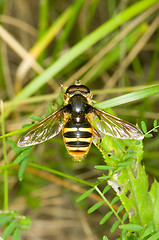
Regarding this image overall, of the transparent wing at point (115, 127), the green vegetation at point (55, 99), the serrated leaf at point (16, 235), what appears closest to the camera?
the serrated leaf at point (16, 235)

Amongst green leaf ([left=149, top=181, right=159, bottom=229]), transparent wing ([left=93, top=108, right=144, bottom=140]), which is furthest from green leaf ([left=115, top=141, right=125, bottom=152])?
green leaf ([left=149, top=181, right=159, bottom=229])

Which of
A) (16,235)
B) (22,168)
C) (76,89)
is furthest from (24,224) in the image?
(76,89)

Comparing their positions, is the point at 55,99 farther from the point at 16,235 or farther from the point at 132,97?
the point at 16,235

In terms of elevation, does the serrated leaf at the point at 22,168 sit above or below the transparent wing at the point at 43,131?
below

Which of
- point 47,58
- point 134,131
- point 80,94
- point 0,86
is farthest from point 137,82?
point 134,131

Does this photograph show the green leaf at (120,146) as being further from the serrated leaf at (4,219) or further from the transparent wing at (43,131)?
the serrated leaf at (4,219)

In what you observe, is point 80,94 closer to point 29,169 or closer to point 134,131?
point 134,131

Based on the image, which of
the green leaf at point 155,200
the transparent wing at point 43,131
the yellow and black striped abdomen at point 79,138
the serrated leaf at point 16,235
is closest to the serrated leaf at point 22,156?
the transparent wing at point 43,131
